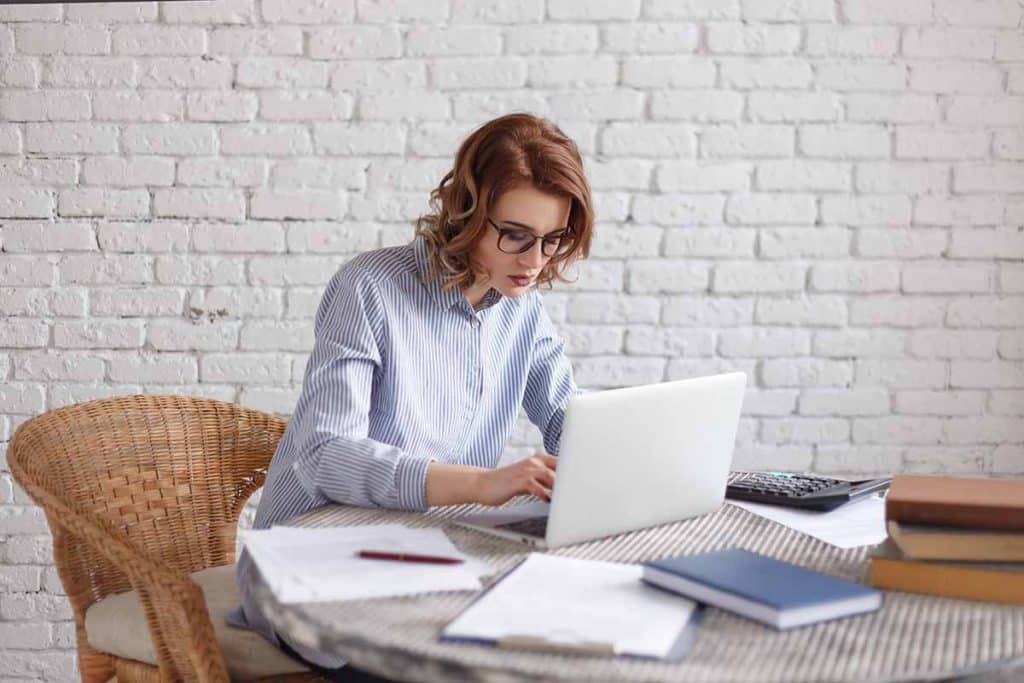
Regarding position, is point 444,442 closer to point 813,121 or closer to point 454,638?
point 454,638

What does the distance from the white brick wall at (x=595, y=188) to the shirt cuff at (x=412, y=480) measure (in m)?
1.23

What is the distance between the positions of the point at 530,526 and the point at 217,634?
540 mm

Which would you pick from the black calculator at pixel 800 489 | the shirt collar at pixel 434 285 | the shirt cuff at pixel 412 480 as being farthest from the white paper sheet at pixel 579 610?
the shirt collar at pixel 434 285

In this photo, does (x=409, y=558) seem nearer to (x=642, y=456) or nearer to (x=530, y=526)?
(x=530, y=526)

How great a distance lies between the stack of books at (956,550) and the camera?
1396 mm

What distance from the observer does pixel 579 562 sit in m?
1.50

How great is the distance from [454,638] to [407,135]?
1.83m

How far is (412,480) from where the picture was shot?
171cm

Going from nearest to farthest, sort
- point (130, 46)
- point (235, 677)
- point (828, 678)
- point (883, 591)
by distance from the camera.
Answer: point (828, 678) < point (883, 591) < point (235, 677) < point (130, 46)

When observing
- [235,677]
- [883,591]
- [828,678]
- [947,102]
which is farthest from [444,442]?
[947,102]

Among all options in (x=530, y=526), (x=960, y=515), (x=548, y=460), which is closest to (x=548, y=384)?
(x=548, y=460)

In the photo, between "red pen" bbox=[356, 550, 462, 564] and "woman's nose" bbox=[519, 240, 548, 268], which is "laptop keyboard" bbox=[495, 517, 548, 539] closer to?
"red pen" bbox=[356, 550, 462, 564]

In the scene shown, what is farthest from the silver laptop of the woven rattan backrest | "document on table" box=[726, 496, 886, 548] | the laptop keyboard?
the woven rattan backrest

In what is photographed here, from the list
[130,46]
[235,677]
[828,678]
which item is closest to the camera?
[828,678]
